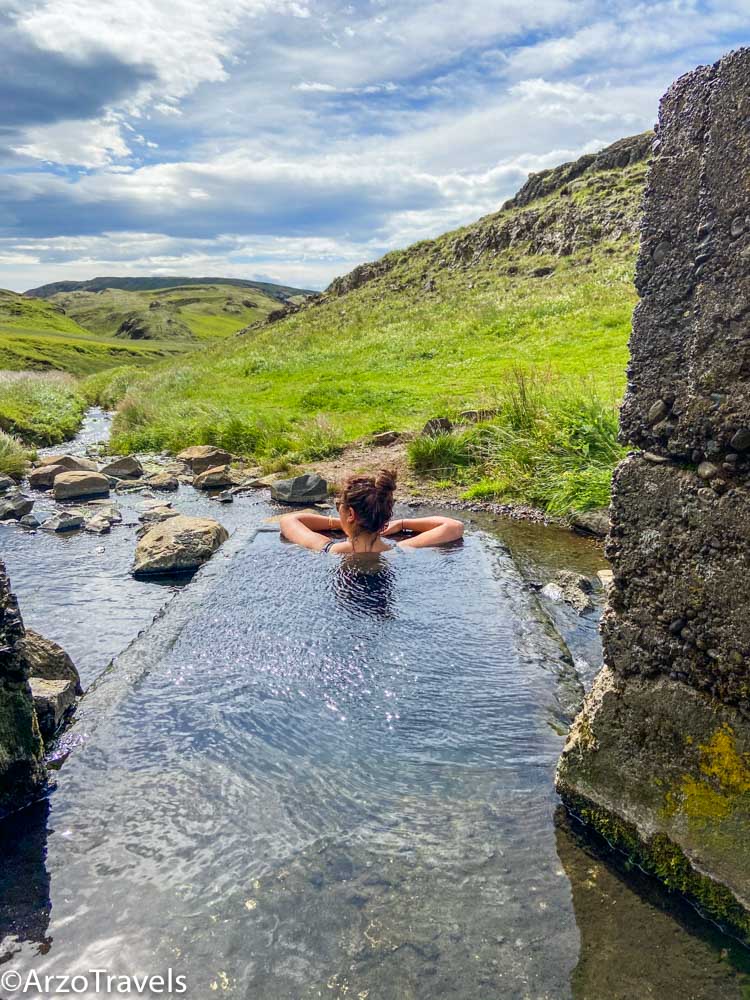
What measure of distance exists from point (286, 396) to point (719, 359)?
2157 centimetres

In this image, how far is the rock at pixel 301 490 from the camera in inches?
446

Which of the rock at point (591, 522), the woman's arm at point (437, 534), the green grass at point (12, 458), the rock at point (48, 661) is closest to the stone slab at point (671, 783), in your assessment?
the rock at point (48, 661)

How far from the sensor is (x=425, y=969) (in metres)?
2.48

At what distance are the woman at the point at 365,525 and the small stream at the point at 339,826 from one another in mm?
1086

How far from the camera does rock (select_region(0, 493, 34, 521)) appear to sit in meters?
10.5

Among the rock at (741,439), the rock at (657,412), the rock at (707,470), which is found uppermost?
the rock at (657,412)

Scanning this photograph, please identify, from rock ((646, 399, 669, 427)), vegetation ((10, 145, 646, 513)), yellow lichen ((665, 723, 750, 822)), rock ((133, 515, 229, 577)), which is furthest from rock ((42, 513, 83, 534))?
yellow lichen ((665, 723, 750, 822))

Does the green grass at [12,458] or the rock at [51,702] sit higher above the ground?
the rock at [51,702]

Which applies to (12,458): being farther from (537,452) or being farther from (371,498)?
(371,498)

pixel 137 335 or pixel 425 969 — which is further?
pixel 137 335

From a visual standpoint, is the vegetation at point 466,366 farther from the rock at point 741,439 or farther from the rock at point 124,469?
the rock at point 741,439

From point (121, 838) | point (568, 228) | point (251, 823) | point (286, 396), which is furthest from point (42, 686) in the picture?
point (568, 228)

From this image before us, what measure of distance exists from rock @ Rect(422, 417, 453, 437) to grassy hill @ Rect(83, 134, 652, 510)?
336 millimetres

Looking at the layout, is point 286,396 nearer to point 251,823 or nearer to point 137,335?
point 251,823
